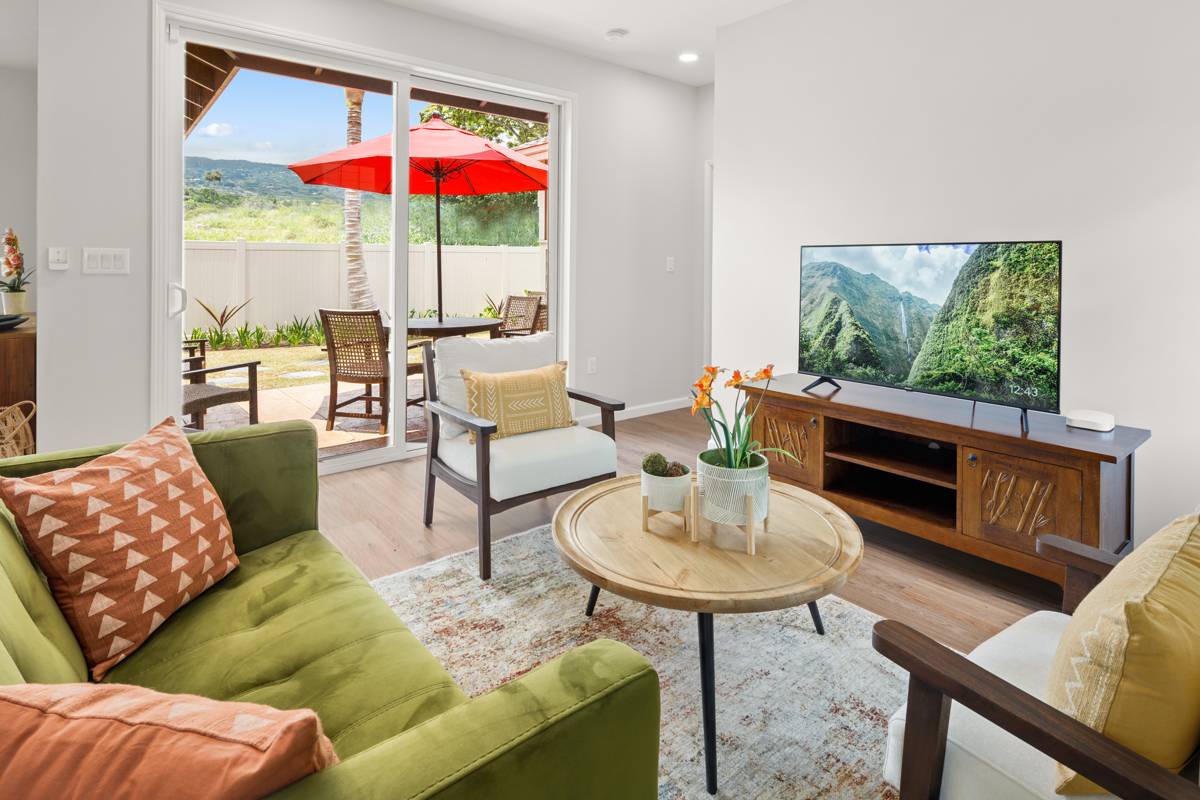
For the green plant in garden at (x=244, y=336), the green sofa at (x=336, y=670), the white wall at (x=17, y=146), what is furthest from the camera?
the white wall at (x=17, y=146)

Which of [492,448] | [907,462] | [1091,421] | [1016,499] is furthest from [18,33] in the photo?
[1091,421]

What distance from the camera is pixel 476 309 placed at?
4500mm

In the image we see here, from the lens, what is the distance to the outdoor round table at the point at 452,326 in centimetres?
419

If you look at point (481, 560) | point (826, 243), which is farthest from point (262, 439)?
point (826, 243)

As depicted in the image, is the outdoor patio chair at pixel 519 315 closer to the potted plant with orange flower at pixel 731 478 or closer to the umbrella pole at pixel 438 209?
the umbrella pole at pixel 438 209

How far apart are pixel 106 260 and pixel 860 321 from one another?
350 centimetres

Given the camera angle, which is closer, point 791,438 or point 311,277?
point 791,438

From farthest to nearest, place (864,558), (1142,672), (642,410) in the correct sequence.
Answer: (642,410), (864,558), (1142,672)

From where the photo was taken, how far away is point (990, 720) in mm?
975

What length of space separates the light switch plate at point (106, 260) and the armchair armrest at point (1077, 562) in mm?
3700

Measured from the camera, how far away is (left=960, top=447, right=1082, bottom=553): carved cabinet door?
229 centimetres

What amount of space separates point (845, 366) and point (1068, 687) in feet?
7.89

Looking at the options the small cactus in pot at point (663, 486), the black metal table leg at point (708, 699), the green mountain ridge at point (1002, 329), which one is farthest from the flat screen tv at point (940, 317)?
the black metal table leg at point (708, 699)

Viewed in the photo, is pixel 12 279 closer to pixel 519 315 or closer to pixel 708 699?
pixel 519 315
